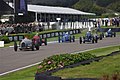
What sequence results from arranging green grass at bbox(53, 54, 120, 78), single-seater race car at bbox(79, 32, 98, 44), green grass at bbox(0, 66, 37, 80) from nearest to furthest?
1. green grass at bbox(53, 54, 120, 78)
2. green grass at bbox(0, 66, 37, 80)
3. single-seater race car at bbox(79, 32, 98, 44)

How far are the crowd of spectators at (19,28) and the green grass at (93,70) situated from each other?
26.9 metres

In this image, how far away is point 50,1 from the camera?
312 feet

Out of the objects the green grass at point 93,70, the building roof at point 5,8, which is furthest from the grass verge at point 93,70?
the building roof at point 5,8

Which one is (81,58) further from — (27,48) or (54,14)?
(54,14)

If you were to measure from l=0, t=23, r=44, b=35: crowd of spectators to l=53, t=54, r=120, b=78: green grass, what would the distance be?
2688cm

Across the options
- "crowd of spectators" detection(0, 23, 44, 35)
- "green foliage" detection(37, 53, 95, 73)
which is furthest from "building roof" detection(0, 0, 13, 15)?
"green foliage" detection(37, 53, 95, 73)

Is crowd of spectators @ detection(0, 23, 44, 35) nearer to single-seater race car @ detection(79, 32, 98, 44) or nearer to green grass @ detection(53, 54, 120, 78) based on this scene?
single-seater race car @ detection(79, 32, 98, 44)

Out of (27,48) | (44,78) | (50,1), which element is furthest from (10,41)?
(50,1)

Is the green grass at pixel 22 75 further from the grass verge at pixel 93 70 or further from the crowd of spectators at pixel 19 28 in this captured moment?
the crowd of spectators at pixel 19 28

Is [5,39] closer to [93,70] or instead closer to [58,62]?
[58,62]

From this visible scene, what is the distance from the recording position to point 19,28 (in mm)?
44812

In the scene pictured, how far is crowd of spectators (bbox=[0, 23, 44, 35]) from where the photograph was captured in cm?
4061

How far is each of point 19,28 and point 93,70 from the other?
32.7 m

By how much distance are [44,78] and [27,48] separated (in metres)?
16.9
